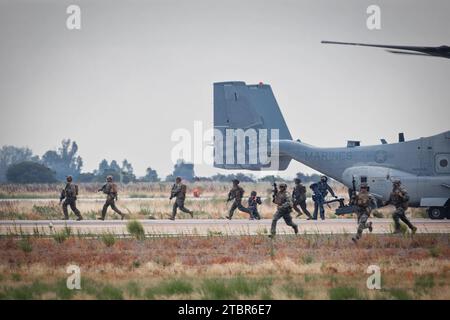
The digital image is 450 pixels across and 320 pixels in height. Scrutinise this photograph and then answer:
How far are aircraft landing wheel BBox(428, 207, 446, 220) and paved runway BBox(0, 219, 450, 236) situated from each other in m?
0.78

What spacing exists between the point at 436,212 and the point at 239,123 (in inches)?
361

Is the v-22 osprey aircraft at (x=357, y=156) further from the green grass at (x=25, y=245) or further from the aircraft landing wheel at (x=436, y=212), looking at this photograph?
the green grass at (x=25, y=245)

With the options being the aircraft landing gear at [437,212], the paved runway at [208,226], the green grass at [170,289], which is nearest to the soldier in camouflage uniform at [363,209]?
the paved runway at [208,226]

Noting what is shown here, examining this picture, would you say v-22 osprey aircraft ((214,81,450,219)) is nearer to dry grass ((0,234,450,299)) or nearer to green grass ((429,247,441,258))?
dry grass ((0,234,450,299))

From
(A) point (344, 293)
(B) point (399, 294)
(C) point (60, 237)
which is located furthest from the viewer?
(C) point (60, 237)

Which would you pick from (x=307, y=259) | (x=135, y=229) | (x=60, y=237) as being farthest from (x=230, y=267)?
(x=135, y=229)

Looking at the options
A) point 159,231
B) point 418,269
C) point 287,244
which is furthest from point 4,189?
point 418,269

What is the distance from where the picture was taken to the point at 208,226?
1213 inches

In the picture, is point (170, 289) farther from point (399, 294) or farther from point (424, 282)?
point (424, 282)

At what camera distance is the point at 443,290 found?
17.5m

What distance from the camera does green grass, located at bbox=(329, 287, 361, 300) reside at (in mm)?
16859

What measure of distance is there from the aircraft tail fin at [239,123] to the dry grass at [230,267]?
472 inches

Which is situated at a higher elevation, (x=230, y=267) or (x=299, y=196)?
(x=299, y=196)
